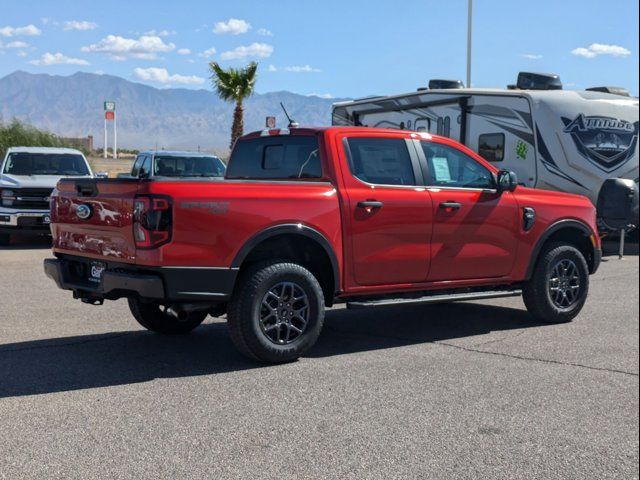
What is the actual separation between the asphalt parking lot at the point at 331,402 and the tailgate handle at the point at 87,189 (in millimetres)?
1289

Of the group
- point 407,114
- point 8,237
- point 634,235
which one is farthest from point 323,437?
point 634,235

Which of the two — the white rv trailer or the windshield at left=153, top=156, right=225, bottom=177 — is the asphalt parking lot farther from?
the windshield at left=153, top=156, right=225, bottom=177

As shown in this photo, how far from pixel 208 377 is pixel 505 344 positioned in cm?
267

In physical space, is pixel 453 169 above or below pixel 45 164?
below

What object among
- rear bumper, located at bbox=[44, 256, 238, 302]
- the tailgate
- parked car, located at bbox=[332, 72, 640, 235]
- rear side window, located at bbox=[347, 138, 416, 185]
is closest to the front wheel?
rear side window, located at bbox=[347, 138, 416, 185]

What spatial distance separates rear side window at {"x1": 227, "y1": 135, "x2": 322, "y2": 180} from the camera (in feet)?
21.3

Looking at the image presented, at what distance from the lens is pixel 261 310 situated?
19.0ft

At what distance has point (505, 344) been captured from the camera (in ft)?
21.9

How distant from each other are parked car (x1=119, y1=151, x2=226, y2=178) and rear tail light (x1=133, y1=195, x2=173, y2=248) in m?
9.38

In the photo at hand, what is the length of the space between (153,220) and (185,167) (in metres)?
9.76

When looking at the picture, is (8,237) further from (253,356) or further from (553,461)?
(553,461)

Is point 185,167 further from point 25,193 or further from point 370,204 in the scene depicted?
point 370,204

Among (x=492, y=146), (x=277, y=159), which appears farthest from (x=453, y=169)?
(x=492, y=146)

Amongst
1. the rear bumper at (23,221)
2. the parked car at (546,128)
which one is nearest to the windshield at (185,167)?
the rear bumper at (23,221)
